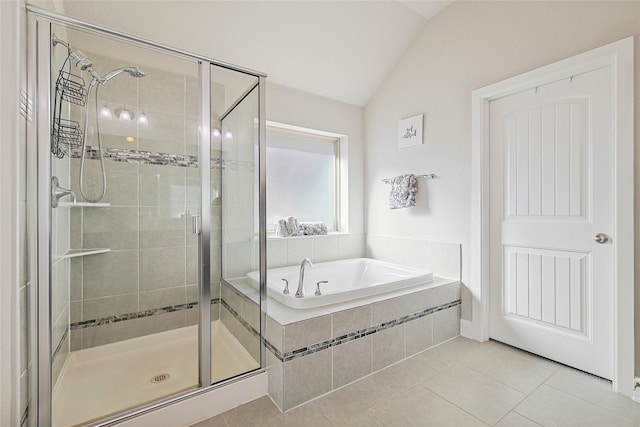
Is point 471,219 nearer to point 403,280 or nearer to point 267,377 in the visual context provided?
point 403,280

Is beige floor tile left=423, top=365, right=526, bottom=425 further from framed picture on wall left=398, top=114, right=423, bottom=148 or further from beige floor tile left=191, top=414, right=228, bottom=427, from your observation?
framed picture on wall left=398, top=114, right=423, bottom=148

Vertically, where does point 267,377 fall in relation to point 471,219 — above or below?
below

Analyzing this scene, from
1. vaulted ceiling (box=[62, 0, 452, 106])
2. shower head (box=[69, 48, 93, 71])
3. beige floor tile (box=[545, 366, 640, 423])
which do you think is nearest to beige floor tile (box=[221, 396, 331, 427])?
beige floor tile (box=[545, 366, 640, 423])

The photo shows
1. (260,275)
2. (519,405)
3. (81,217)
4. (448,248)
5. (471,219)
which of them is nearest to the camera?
(519,405)

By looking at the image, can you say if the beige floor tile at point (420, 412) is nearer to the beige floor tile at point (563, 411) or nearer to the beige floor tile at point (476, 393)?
the beige floor tile at point (476, 393)

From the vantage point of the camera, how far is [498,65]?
2230mm

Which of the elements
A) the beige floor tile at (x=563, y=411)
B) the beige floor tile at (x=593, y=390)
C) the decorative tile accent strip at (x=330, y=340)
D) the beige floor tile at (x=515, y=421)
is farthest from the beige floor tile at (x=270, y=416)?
the beige floor tile at (x=593, y=390)

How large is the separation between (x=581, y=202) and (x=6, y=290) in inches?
116

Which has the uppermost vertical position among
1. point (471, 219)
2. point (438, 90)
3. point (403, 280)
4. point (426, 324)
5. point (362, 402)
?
point (438, 90)

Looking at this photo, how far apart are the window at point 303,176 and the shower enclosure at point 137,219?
2.97ft

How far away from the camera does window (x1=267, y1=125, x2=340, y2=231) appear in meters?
2.99

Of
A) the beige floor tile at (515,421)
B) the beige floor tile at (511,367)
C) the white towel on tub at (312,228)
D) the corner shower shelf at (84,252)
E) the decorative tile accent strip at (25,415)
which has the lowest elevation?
the beige floor tile at (515,421)

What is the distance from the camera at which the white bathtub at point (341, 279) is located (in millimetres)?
1861

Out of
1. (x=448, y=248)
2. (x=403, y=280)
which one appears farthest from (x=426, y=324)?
(x=448, y=248)
